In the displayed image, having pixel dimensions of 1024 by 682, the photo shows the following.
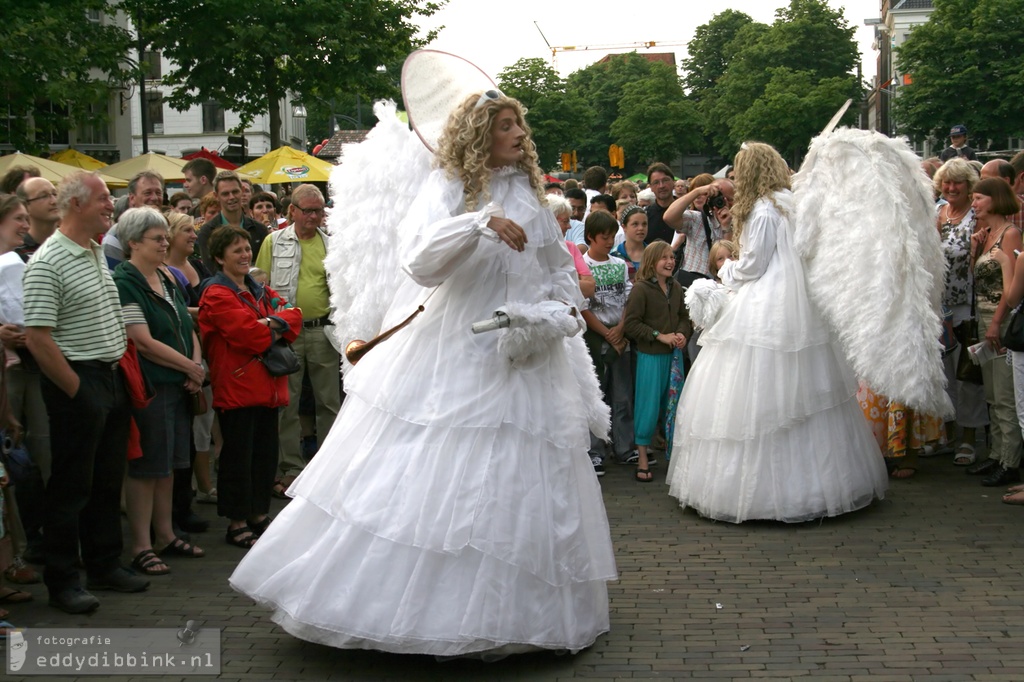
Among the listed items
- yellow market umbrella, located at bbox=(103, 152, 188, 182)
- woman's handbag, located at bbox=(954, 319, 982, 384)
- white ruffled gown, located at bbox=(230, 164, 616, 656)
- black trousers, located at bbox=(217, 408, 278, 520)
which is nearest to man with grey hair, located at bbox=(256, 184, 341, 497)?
black trousers, located at bbox=(217, 408, 278, 520)

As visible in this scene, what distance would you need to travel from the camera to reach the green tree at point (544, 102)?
59.4m

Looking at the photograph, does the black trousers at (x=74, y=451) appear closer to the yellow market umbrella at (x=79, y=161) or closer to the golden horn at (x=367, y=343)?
the golden horn at (x=367, y=343)

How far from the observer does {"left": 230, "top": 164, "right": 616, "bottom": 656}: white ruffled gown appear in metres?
4.80

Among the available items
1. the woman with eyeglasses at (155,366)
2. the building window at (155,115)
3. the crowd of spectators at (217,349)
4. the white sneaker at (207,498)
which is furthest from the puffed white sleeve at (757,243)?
the building window at (155,115)

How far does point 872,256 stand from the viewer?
775 cm

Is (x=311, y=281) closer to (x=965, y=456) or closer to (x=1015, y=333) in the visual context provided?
(x=1015, y=333)

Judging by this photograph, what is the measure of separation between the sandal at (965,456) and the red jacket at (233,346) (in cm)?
572

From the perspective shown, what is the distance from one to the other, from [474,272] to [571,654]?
1775 mm

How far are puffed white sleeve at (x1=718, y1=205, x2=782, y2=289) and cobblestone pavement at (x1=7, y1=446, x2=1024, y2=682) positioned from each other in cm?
171

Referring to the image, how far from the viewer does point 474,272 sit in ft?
16.9

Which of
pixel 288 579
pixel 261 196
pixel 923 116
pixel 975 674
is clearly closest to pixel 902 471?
pixel 975 674

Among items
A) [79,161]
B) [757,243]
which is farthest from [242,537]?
[79,161]

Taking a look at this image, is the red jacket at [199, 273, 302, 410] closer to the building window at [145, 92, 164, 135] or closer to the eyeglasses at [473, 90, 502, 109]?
the eyeglasses at [473, 90, 502, 109]

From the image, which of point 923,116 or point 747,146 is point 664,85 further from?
point 747,146
